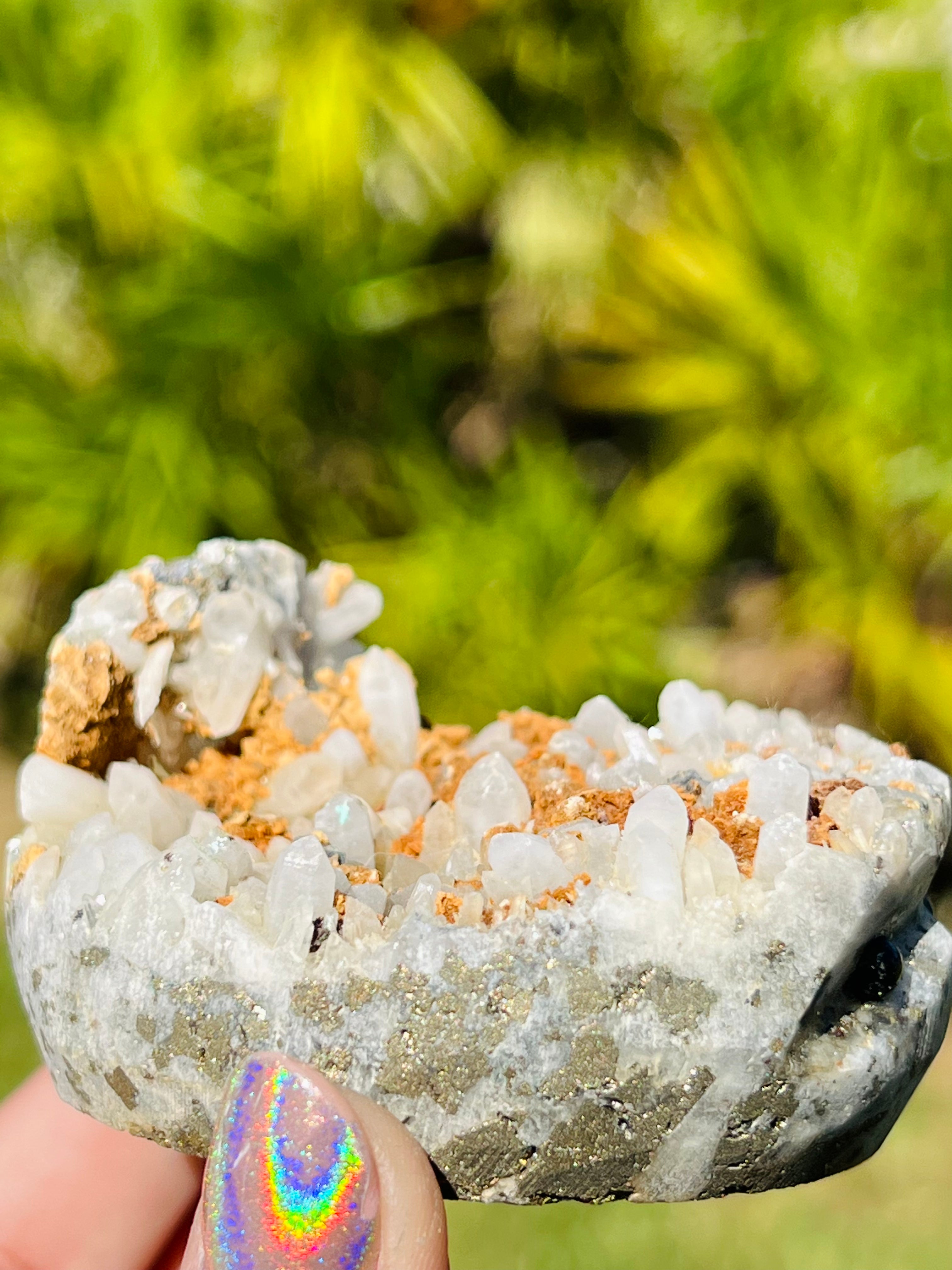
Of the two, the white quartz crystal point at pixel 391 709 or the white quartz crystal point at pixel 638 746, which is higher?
the white quartz crystal point at pixel 638 746

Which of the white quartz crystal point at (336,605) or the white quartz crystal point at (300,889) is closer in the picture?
the white quartz crystal point at (300,889)

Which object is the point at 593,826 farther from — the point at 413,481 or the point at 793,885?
the point at 413,481

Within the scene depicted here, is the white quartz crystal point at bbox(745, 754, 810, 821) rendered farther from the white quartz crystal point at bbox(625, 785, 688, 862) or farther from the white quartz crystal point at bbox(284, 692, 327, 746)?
the white quartz crystal point at bbox(284, 692, 327, 746)

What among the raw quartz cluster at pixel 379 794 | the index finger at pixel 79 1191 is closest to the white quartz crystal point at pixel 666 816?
the raw quartz cluster at pixel 379 794

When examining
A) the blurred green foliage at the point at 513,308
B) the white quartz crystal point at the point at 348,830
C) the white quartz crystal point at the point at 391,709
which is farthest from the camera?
the blurred green foliage at the point at 513,308

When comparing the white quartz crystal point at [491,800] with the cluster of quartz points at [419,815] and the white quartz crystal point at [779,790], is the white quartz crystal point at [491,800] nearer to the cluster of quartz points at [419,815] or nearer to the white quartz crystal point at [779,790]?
the cluster of quartz points at [419,815]

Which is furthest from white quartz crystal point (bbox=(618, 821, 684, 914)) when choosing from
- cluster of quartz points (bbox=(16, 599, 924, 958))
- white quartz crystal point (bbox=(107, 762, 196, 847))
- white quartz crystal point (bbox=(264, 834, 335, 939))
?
white quartz crystal point (bbox=(107, 762, 196, 847))

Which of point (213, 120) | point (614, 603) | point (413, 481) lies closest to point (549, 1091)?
point (614, 603)
